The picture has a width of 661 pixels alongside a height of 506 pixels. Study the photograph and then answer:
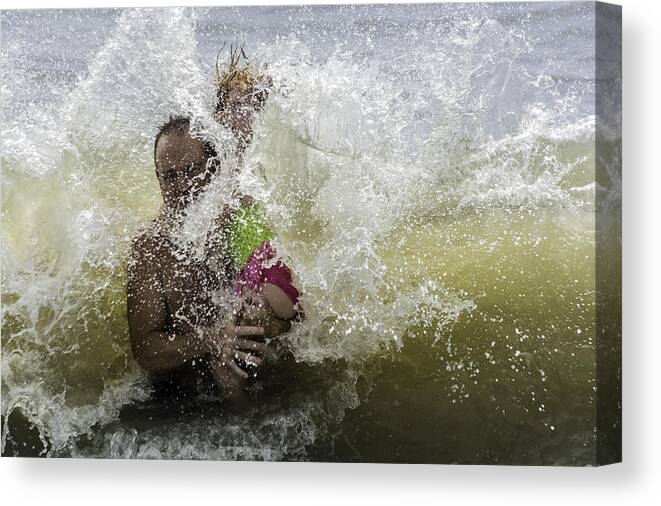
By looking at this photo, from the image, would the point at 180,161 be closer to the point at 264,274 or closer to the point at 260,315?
the point at 264,274

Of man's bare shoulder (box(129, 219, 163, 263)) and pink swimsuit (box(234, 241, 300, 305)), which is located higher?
man's bare shoulder (box(129, 219, 163, 263))

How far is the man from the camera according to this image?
11.3 ft

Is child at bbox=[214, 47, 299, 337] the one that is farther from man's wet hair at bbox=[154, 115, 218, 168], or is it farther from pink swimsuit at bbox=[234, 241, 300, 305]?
man's wet hair at bbox=[154, 115, 218, 168]

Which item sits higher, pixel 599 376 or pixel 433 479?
pixel 599 376

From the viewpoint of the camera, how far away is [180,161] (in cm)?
348

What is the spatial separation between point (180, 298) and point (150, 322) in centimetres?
15

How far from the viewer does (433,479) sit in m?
3.47

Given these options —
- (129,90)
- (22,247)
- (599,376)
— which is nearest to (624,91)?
(599,376)

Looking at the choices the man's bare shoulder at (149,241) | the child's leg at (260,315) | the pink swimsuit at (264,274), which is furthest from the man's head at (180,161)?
the child's leg at (260,315)

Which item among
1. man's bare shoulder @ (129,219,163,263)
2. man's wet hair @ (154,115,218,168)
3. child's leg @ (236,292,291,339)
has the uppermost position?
man's wet hair @ (154,115,218,168)

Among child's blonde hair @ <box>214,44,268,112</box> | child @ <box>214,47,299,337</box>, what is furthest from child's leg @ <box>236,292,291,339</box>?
child's blonde hair @ <box>214,44,268,112</box>

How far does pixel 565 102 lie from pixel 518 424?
1210mm

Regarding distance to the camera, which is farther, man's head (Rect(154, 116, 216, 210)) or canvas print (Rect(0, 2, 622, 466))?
man's head (Rect(154, 116, 216, 210))

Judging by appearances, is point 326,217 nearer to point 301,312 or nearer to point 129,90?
point 301,312
